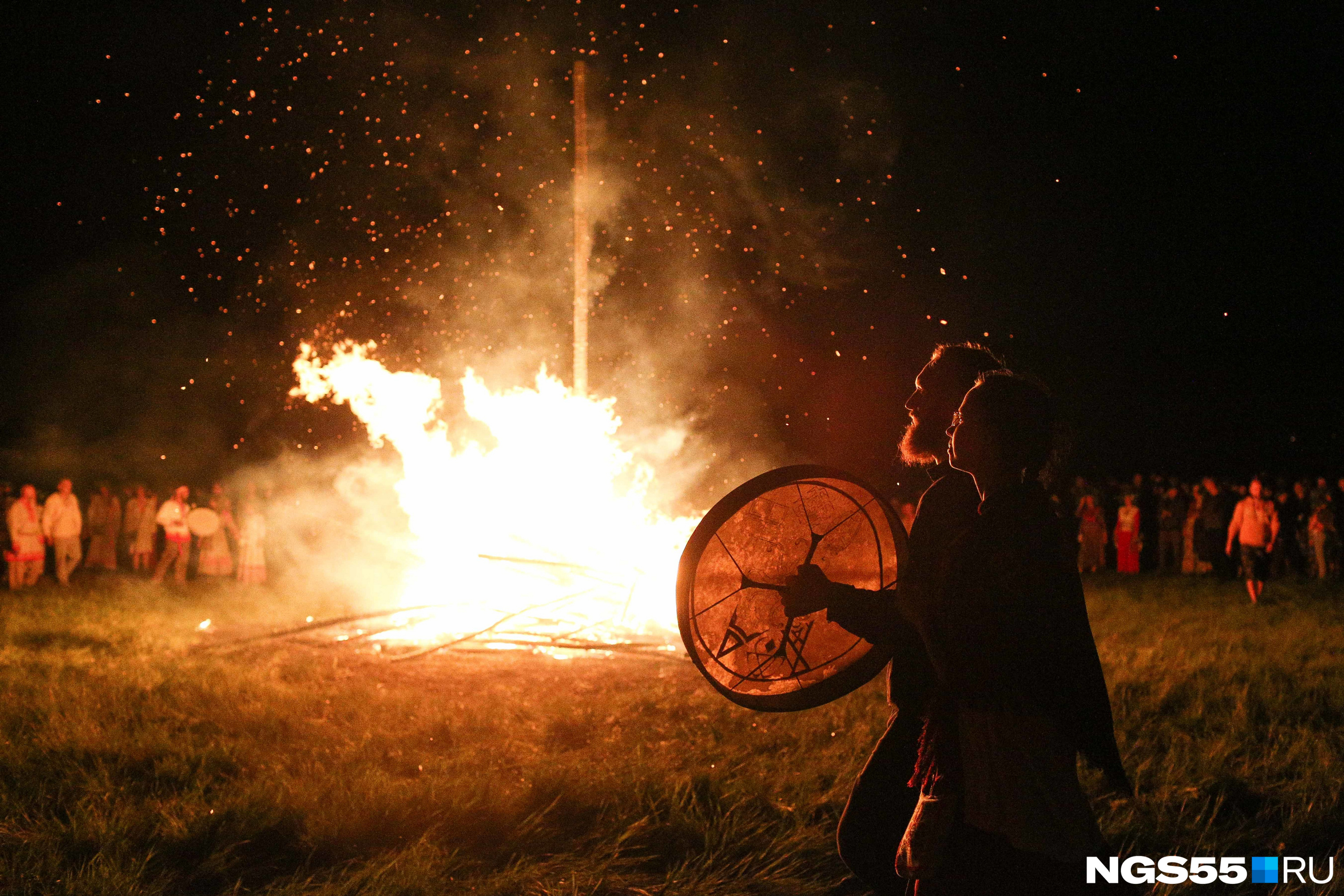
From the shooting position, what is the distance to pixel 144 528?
1466 centimetres

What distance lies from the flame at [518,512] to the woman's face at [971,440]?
22.4 ft

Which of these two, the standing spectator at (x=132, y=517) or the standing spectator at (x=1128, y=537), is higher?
the standing spectator at (x=132, y=517)

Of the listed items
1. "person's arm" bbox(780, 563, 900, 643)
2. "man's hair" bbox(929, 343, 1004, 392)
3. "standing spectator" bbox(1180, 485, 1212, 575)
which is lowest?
"standing spectator" bbox(1180, 485, 1212, 575)

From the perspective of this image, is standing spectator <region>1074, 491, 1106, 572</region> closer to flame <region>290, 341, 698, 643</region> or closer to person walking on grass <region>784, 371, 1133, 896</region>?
flame <region>290, 341, 698, 643</region>

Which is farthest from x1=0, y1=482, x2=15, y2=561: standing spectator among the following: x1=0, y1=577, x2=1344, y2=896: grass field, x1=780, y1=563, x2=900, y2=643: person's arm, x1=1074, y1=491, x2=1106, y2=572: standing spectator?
x1=1074, y1=491, x2=1106, y2=572: standing spectator

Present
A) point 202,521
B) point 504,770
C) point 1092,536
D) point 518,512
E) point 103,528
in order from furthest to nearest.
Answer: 1. point 1092,536
2. point 103,528
3. point 202,521
4. point 518,512
5. point 504,770

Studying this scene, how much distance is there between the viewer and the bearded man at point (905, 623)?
2352 millimetres

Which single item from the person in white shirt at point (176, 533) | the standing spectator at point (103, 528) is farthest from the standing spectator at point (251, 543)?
the standing spectator at point (103, 528)

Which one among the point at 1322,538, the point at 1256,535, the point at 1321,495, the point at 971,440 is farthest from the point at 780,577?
the point at 1321,495

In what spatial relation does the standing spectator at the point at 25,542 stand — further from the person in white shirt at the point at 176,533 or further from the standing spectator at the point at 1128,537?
the standing spectator at the point at 1128,537

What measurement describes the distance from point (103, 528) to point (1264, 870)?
16.4 meters

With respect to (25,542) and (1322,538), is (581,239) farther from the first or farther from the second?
(1322,538)

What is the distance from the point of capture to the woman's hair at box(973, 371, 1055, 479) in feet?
7.11

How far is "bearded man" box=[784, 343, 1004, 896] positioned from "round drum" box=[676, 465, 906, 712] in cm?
20
